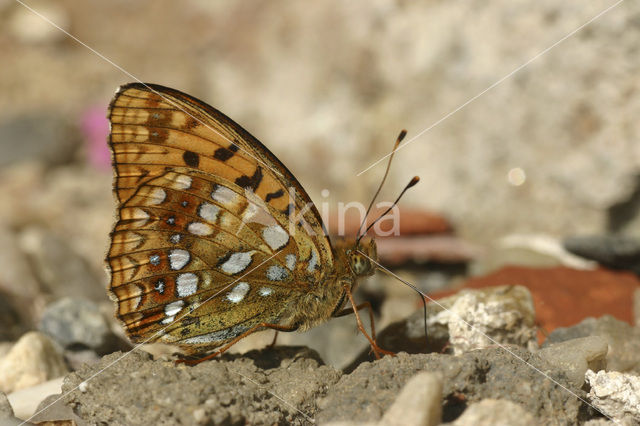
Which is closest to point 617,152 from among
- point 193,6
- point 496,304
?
point 496,304

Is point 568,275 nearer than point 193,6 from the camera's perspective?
Yes

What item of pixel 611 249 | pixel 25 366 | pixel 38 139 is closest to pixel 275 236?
pixel 25 366

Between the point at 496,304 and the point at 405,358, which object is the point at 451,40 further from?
the point at 405,358

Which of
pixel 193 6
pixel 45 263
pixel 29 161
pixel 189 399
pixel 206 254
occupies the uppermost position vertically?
pixel 193 6

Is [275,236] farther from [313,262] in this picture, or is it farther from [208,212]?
[208,212]

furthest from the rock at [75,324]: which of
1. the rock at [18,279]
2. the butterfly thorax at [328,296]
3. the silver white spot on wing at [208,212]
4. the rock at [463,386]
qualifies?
the rock at [463,386]

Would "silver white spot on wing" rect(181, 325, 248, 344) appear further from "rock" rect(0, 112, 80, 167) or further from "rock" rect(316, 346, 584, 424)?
"rock" rect(0, 112, 80, 167)

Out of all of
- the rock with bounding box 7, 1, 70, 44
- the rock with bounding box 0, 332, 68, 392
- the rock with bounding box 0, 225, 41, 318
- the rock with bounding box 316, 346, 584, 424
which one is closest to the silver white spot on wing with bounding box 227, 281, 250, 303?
the rock with bounding box 316, 346, 584, 424
